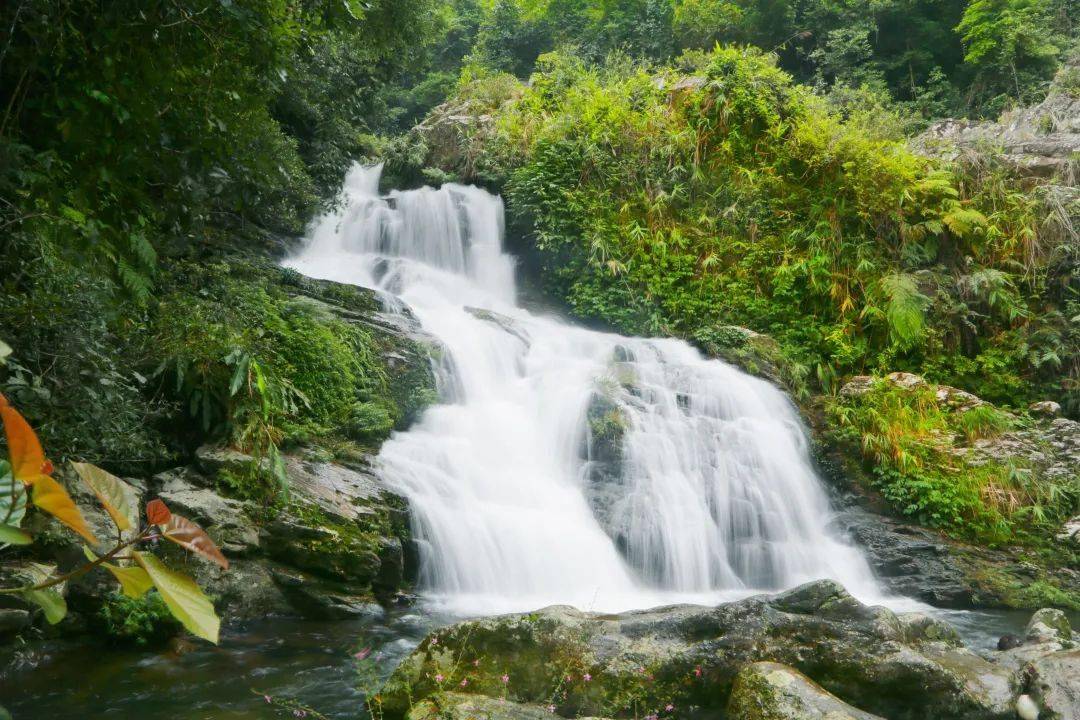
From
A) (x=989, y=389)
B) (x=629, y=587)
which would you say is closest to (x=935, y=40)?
(x=989, y=389)

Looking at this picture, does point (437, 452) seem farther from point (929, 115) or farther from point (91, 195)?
point (929, 115)

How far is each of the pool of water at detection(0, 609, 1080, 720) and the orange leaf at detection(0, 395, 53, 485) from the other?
3533mm

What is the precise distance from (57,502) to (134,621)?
4712 mm

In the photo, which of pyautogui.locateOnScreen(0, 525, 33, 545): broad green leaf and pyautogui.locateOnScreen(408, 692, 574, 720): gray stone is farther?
pyautogui.locateOnScreen(408, 692, 574, 720): gray stone

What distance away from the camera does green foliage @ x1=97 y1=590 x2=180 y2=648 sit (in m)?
4.84

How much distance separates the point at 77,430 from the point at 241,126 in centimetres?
258

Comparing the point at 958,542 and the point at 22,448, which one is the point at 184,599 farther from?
the point at 958,542

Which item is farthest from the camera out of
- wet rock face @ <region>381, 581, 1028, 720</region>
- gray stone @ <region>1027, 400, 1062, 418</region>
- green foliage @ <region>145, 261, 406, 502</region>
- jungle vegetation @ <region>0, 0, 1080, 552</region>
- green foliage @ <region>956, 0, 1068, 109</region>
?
green foliage @ <region>956, 0, 1068, 109</region>

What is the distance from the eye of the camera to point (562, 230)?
1365 cm

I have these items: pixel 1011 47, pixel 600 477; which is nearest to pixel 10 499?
pixel 600 477

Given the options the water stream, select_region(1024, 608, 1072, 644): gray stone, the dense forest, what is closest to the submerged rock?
select_region(1024, 608, 1072, 644): gray stone

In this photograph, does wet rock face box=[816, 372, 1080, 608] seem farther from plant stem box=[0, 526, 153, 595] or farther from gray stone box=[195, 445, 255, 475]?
plant stem box=[0, 526, 153, 595]

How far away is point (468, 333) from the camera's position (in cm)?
1075

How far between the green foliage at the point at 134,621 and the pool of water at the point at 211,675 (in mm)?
105
